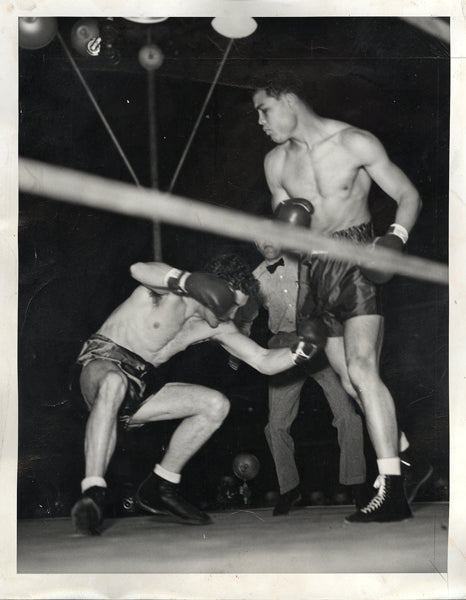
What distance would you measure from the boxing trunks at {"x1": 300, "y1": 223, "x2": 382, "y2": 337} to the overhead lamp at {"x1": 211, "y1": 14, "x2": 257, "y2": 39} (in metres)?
0.74

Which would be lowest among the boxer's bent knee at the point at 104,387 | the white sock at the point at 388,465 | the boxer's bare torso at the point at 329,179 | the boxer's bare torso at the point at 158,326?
the white sock at the point at 388,465

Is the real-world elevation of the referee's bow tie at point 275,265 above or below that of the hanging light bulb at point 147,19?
below

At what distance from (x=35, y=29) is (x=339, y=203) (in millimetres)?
1184

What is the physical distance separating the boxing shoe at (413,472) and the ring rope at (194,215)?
0.61 m

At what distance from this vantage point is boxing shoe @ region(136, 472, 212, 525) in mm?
2594

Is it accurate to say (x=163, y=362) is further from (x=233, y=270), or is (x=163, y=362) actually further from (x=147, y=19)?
(x=147, y=19)

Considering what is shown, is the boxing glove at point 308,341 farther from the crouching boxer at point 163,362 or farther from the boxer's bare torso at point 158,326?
the boxer's bare torso at point 158,326

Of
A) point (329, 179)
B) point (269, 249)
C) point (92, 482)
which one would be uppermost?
point (329, 179)

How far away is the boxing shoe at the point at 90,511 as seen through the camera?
259 centimetres

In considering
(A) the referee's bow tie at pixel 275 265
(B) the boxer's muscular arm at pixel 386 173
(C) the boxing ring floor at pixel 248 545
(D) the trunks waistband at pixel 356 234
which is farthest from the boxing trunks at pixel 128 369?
(B) the boxer's muscular arm at pixel 386 173

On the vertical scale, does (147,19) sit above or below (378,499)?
Answer: above

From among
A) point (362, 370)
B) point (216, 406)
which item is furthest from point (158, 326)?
point (362, 370)

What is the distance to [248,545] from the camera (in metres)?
2.57

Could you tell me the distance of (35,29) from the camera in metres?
2.63
